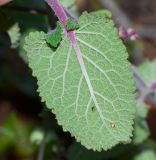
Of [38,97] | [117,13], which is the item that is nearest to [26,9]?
[38,97]

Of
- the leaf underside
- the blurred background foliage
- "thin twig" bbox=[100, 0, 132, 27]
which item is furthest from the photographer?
"thin twig" bbox=[100, 0, 132, 27]

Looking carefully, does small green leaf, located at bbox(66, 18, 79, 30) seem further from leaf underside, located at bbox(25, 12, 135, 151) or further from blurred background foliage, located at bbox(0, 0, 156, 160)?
blurred background foliage, located at bbox(0, 0, 156, 160)

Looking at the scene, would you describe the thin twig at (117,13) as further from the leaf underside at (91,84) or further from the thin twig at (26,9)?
the leaf underside at (91,84)

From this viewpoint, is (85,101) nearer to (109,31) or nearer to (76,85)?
(76,85)

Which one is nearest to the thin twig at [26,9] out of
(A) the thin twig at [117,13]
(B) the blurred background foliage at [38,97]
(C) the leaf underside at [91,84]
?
(B) the blurred background foliage at [38,97]

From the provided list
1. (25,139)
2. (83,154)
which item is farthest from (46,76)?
(25,139)

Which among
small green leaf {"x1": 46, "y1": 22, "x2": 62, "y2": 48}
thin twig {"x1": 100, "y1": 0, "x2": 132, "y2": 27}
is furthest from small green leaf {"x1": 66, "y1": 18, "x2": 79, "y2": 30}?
thin twig {"x1": 100, "y1": 0, "x2": 132, "y2": 27}
